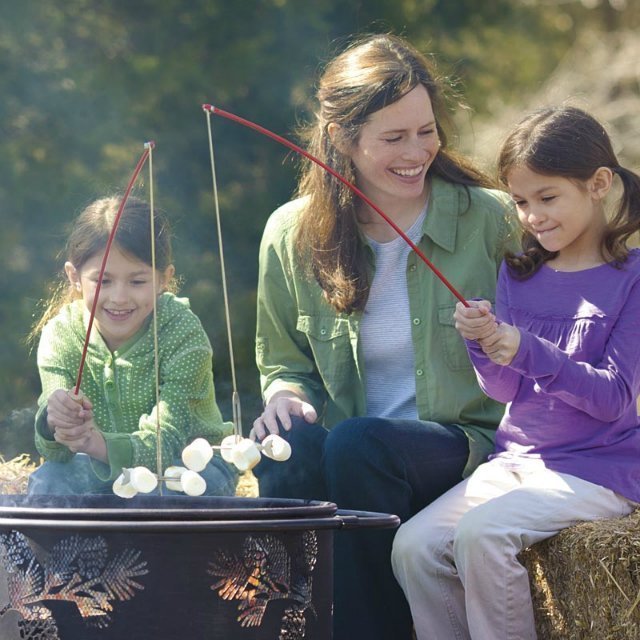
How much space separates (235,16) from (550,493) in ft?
9.38

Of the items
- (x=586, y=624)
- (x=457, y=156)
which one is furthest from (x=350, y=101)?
(x=586, y=624)

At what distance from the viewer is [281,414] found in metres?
2.26

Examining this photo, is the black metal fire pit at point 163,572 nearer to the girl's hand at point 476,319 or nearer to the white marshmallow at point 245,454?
the white marshmallow at point 245,454

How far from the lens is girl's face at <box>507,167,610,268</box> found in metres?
2.10

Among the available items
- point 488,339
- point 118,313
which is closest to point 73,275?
point 118,313

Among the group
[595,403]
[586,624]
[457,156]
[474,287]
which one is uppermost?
[457,156]

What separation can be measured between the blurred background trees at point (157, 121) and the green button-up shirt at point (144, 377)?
1.34 meters

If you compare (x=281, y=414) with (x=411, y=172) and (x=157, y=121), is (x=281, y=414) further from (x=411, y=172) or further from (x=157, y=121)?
(x=157, y=121)

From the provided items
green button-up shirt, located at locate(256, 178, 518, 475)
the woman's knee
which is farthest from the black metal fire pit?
green button-up shirt, located at locate(256, 178, 518, 475)

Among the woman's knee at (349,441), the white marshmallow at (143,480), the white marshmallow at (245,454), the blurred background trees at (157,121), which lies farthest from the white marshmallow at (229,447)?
the blurred background trees at (157,121)

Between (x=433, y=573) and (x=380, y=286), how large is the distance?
2.15 feet

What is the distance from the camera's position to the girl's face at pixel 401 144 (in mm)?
2330

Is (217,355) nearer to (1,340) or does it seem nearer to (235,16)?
(1,340)

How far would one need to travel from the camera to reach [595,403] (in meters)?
1.98
